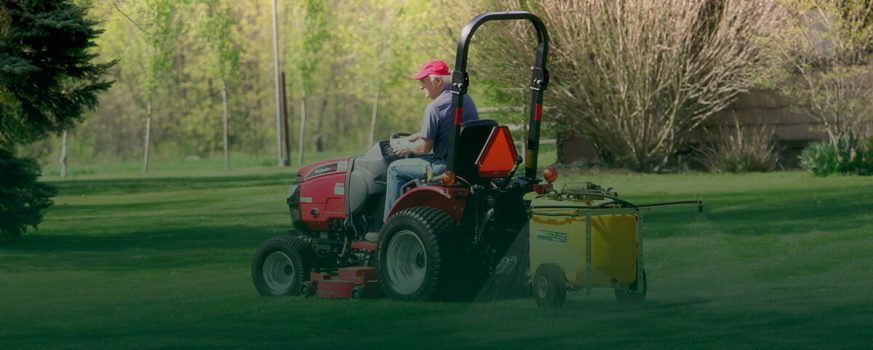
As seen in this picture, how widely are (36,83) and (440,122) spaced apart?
9.25 meters

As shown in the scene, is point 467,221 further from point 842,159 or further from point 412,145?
point 842,159

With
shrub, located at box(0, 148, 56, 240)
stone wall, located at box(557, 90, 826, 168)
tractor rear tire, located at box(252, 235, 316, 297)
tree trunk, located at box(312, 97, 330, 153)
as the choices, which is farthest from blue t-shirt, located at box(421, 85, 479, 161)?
tree trunk, located at box(312, 97, 330, 153)

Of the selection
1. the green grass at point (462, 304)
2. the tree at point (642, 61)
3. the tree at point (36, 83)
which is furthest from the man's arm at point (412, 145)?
the tree at point (642, 61)

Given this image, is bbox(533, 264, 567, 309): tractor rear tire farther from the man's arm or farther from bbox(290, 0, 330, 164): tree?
bbox(290, 0, 330, 164): tree

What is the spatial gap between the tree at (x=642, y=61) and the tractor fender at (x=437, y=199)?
2163 cm

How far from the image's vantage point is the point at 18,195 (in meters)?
22.0

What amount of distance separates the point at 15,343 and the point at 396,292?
120 inches

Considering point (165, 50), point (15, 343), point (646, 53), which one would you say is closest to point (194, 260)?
point (15, 343)

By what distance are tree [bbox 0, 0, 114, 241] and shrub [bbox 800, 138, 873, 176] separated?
51.6 ft

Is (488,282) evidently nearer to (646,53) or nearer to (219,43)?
(646,53)

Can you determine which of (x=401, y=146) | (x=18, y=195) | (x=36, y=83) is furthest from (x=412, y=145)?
(x=18, y=195)

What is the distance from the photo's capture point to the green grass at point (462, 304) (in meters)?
10.6

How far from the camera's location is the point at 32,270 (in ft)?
58.6

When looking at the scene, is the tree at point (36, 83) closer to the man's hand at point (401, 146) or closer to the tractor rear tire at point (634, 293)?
the man's hand at point (401, 146)
